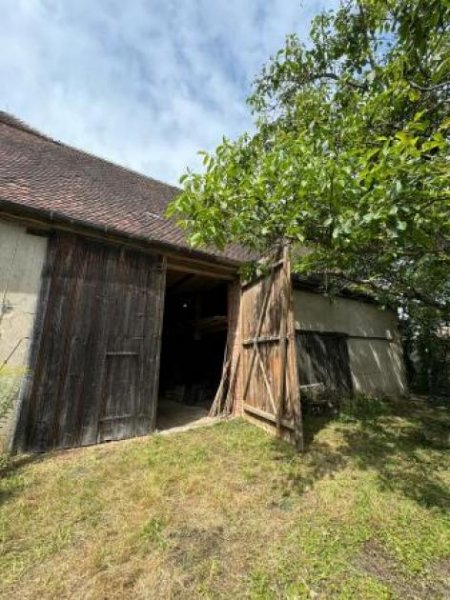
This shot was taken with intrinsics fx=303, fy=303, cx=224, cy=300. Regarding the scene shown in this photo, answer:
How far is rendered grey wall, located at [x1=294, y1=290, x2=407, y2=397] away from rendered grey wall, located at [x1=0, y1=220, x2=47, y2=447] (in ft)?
17.4

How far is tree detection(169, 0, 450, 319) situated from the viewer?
2811mm

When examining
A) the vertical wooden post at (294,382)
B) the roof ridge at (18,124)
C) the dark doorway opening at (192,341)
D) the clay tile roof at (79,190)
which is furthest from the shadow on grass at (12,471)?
the roof ridge at (18,124)

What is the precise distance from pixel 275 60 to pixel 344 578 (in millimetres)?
8603

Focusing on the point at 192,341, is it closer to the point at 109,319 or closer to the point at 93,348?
the point at 109,319

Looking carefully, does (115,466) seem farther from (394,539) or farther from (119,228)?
(119,228)

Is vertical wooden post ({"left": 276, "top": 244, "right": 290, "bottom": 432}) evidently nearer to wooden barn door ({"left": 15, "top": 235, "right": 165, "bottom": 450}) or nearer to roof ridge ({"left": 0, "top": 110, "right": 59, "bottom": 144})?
wooden barn door ({"left": 15, "top": 235, "right": 165, "bottom": 450})

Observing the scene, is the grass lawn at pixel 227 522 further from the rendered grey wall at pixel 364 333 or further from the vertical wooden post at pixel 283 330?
the rendered grey wall at pixel 364 333

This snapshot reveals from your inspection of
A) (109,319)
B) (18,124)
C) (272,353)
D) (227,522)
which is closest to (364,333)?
(272,353)

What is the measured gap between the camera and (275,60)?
6711 mm

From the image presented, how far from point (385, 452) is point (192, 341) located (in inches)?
258

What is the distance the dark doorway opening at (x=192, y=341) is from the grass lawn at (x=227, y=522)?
12.3 ft

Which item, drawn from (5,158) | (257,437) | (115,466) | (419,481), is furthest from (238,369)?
(5,158)

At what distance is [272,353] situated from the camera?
5422 millimetres

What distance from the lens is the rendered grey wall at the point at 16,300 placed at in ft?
13.5
